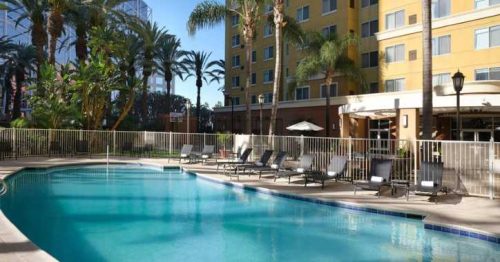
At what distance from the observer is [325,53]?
33219mm

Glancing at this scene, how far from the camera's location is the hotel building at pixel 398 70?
1008 inches

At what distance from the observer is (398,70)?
35531mm

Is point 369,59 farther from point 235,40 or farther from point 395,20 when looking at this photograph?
point 235,40

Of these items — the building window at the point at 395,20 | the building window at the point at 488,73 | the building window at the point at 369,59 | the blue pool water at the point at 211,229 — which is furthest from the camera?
the building window at the point at 369,59

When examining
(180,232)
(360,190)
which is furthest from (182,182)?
(180,232)

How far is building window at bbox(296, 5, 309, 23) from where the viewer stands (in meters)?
44.1

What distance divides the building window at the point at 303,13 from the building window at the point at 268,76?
24.2 ft

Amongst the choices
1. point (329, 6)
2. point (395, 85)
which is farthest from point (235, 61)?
point (395, 85)

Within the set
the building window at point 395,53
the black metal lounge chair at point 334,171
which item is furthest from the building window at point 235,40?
the black metal lounge chair at point 334,171

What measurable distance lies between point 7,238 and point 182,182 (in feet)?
38.0

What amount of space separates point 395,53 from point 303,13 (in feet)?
39.3

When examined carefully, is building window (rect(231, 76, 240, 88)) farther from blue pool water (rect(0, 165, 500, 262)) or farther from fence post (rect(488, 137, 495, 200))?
fence post (rect(488, 137, 495, 200))

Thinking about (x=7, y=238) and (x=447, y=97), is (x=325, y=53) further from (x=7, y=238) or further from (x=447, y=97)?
(x=7, y=238)

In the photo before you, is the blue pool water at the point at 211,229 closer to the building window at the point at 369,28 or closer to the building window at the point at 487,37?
the building window at the point at 487,37
